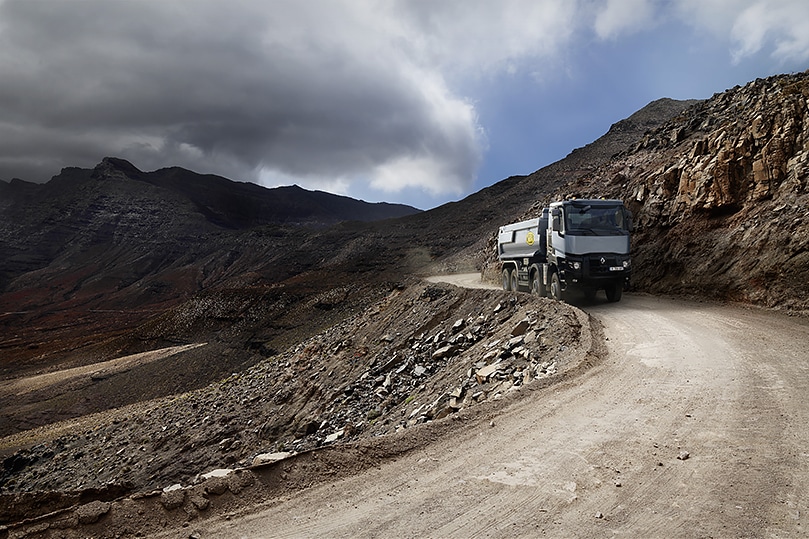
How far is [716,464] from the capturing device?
15.2 feet

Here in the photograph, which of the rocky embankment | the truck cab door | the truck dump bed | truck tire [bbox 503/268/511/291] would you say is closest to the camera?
the rocky embankment

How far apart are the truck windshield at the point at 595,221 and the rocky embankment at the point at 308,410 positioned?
2861mm

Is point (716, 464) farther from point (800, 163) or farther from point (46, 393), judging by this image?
point (46, 393)

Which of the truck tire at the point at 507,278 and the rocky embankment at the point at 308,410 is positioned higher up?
the truck tire at the point at 507,278

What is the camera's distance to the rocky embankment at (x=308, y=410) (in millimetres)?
5703

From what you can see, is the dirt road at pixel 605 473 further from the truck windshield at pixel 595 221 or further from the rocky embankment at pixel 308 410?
the truck windshield at pixel 595 221

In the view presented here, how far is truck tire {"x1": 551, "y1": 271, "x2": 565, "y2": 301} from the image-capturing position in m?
15.6

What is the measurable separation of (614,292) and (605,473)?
40.2 feet

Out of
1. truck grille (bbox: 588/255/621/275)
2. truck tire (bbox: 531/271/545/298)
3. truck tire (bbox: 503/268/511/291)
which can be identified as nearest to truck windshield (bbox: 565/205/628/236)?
truck grille (bbox: 588/255/621/275)

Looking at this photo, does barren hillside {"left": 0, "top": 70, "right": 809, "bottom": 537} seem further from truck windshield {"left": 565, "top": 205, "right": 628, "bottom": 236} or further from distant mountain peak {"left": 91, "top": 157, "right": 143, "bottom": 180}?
distant mountain peak {"left": 91, "top": 157, "right": 143, "bottom": 180}

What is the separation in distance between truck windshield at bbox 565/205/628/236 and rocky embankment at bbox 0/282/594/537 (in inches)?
113

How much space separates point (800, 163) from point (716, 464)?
47.0 ft

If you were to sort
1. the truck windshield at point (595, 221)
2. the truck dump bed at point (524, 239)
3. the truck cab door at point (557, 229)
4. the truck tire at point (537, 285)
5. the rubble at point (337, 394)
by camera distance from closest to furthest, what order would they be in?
1. the rubble at point (337, 394)
2. the truck windshield at point (595, 221)
3. the truck cab door at point (557, 229)
4. the truck tire at point (537, 285)
5. the truck dump bed at point (524, 239)

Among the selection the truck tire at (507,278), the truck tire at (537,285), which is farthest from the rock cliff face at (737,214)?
the truck tire at (507,278)
